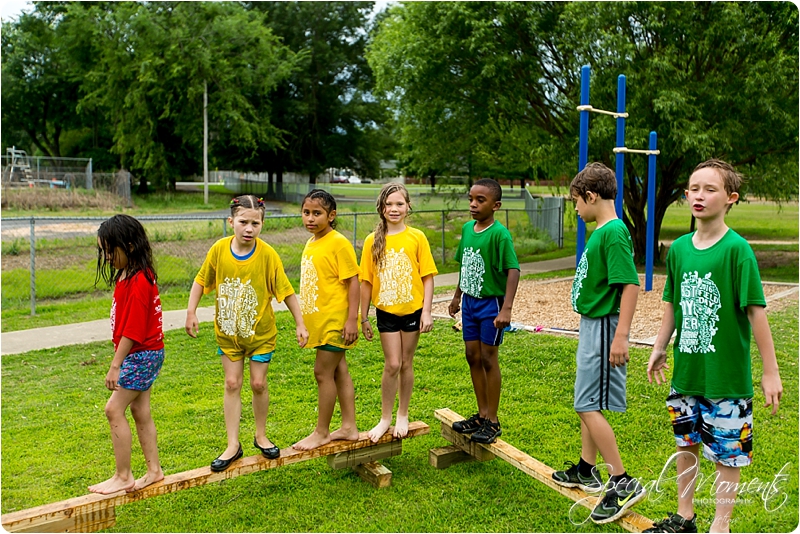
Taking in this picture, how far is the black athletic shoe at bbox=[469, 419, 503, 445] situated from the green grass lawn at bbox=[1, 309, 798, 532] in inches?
10.1

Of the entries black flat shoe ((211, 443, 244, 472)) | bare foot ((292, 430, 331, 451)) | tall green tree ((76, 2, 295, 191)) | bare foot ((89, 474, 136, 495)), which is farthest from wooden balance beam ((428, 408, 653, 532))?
tall green tree ((76, 2, 295, 191))

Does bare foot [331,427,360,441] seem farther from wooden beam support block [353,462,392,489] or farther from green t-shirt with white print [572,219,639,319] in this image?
green t-shirt with white print [572,219,639,319]

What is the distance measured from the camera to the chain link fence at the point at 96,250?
39.7ft

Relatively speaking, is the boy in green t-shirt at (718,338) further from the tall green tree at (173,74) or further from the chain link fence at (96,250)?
the tall green tree at (173,74)

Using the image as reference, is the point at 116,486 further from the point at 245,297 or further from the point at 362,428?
the point at 362,428

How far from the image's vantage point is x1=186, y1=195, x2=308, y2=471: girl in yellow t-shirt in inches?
164

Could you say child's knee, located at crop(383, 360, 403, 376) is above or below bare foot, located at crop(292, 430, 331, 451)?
above

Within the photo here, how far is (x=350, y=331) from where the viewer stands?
4309mm

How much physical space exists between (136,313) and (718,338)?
2950 mm

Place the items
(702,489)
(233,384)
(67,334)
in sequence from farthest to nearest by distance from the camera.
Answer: (67,334) → (702,489) → (233,384)

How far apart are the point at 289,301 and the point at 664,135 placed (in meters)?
11.1

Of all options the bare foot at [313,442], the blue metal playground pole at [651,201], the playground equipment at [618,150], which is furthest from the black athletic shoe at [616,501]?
the blue metal playground pole at [651,201]

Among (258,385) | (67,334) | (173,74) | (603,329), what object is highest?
(173,74)

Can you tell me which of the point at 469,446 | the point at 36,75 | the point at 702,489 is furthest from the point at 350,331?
the point at 36,75
